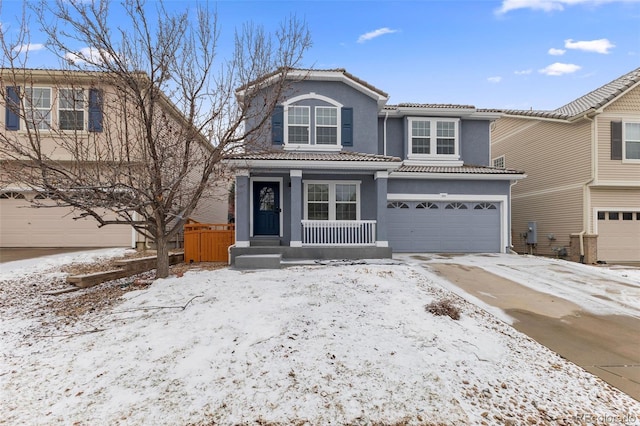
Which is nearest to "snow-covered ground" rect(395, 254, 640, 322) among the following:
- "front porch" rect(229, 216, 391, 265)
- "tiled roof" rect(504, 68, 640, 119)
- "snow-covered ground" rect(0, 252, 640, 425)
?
"front porch" rect(229, 216, 391, 265)

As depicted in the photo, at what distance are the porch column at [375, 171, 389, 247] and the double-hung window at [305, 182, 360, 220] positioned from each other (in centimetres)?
133

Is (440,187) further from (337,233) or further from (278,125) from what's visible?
(278,125)

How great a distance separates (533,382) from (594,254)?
11.6m

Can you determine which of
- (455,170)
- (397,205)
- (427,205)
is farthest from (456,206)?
(397,205)

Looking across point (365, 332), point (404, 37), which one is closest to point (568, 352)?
point (365, 332)

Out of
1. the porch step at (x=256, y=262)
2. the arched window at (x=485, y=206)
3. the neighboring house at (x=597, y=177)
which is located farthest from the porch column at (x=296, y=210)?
the neighboring house at (x=597, y=177)

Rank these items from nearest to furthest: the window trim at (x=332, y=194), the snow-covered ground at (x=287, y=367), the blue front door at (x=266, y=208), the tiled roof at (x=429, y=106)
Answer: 1. the snow-covered ground at (x=287, y=367)
2. the blue front door at (x=266, y=208)
3. the window trim at (x=332, y=194)
4. the tiled roof at (x=429, y=106)

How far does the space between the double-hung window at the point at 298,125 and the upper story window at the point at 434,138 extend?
15.2 ft

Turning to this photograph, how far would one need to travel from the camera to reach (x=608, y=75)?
1463 centimetres

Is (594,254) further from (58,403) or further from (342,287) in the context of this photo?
(58,403)

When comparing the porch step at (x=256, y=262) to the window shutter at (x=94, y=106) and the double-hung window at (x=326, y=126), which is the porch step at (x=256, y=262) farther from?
the double-hung window at (x=326, y=126)

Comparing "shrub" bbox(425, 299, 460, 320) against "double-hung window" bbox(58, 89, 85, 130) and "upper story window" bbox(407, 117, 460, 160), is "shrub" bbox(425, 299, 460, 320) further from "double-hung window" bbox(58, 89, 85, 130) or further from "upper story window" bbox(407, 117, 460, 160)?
"upper story window" bbox(407, 117, 460, 160)

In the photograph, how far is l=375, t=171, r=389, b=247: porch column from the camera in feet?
33.3

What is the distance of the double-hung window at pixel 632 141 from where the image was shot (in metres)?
12.2
